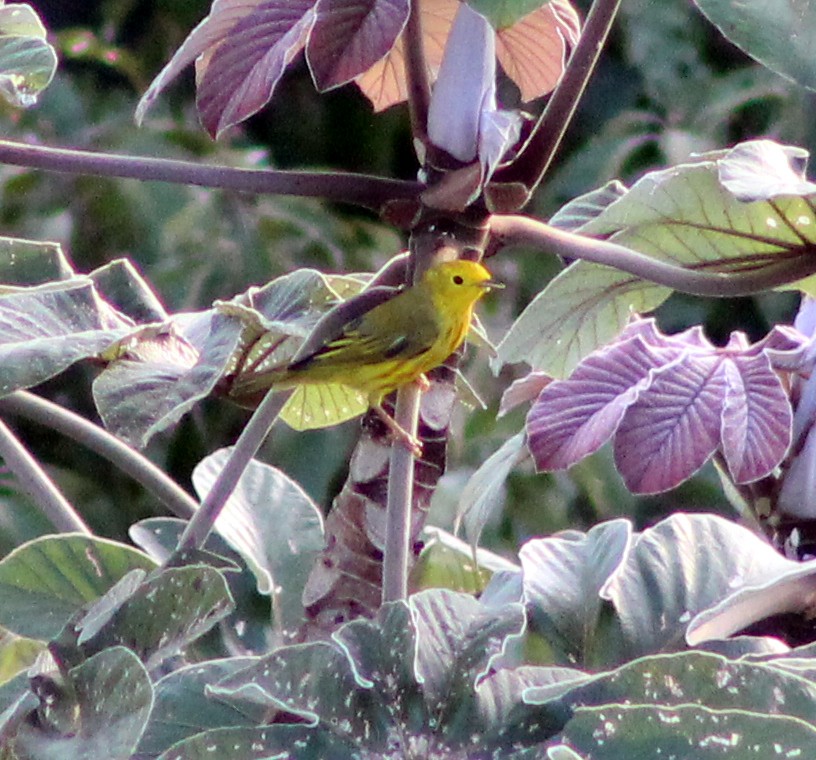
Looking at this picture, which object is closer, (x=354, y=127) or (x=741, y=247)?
(x=741, y=247)

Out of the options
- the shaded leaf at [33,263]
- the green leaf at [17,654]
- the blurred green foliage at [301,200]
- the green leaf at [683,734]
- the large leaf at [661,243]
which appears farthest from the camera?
the blurred green foliage at [301,200]

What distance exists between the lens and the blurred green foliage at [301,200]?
2.14 meters

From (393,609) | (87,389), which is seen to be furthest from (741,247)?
(87,389)

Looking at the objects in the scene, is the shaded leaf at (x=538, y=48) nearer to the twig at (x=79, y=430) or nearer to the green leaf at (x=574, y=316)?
the green leaf at (x=574, y=316)

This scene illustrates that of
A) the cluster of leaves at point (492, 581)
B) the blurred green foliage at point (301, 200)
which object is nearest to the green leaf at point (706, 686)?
the cluster of leaves at point (492, 581)

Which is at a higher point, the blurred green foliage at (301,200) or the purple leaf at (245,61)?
the purple leaf at (245,61)

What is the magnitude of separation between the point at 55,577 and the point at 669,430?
1.10 ft

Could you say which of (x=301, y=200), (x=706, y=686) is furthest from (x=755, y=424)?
(x=301, y=200)

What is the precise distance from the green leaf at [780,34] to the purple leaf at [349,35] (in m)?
0.14

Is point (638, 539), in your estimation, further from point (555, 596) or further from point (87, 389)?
point (87, 389)

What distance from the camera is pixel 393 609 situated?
1.78 feet

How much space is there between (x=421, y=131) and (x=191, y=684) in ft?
0.93

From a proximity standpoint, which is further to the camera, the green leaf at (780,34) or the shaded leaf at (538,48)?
the shaded leaf at (538,48)

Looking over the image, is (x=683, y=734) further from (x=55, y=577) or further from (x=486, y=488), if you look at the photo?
(x=55, y=577)
